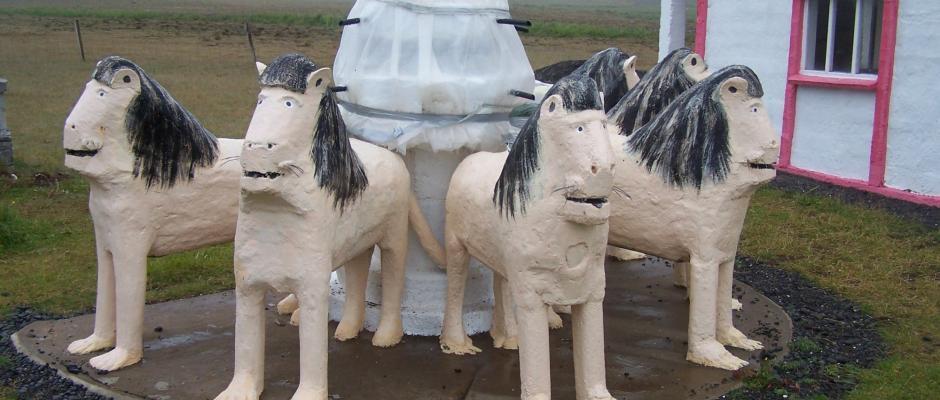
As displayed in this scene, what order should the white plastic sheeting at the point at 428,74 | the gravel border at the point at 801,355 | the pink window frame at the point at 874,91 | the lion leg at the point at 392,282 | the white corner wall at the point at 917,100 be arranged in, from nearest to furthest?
the gravel border at the point at 801,355 → the lion leg at the point at 392,282 → the white plastic sheeting at the point at 428,74 → the white corner wall at the point at 917,100 → the pink window frame at the point at 874,91

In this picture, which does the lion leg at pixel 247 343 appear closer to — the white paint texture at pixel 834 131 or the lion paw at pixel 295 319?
the lion paw at pixel 295 319

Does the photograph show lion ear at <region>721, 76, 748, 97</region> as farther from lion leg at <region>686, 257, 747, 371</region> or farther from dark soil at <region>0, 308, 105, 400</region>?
dark soil at <region>0, 308, 105, 400</region>

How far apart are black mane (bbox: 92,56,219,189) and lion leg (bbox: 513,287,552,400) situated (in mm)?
2008

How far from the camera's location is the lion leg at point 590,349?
4734 millimetres

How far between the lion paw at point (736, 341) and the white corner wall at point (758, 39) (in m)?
6.54

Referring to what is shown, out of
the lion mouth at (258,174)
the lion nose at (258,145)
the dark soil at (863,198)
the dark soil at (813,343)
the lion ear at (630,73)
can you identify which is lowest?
the dark soil at (813,343)

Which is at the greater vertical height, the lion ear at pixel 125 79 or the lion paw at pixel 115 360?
the lion ear at pixel 125 79

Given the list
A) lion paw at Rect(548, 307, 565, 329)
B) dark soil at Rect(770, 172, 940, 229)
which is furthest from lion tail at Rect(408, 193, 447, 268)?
dark soil at Rect(770, 172, 940, 229)

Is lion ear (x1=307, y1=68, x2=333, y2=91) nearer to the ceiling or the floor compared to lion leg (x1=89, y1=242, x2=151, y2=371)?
nearer to the ceiling

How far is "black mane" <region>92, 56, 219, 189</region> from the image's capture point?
516 centimetres

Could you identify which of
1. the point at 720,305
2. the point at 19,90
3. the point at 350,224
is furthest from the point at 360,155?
the point at 19,90

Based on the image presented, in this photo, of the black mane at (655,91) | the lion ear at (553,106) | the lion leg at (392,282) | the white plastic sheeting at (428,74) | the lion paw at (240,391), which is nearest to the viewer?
the lion ear at (553,106)

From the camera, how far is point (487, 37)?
577 centimetres

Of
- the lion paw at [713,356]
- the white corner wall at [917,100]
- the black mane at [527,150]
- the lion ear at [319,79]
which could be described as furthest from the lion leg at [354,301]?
the white corner wall at [917,100]
